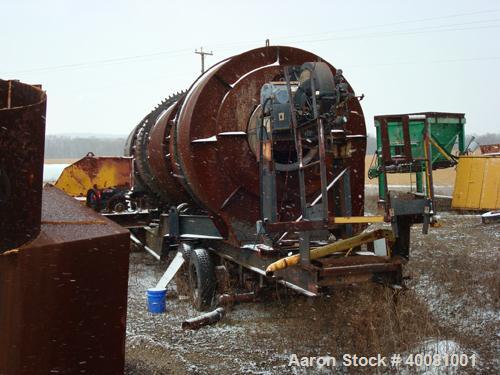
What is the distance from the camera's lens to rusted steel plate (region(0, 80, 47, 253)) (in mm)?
2508

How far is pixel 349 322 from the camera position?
211 inches

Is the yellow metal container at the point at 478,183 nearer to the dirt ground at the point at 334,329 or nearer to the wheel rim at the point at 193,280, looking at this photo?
the dirt ground at the point at 334,329

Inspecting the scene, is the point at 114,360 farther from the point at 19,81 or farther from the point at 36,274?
the point at 19,81

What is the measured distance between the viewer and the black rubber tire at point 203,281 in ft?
21.6

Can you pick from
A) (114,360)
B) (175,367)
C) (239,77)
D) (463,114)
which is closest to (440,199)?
(463,114)

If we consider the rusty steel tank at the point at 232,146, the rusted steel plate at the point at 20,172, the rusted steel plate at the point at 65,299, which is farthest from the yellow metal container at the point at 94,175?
the rusted steel plate at the point at 20,172

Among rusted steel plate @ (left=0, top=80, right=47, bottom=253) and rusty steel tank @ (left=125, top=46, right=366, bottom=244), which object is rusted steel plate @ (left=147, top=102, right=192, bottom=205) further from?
rusted steel plate @ (left=0, top=80, right=47, bottom=253)

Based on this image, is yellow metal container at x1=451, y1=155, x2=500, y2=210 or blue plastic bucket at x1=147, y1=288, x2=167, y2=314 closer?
blue plastic bucket at x1=147, y1=288, x2=167, y2=314

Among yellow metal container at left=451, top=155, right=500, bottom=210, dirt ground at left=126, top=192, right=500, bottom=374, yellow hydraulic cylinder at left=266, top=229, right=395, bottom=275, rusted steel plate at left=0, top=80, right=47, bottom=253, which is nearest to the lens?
rusted steel plate at left=0, top=80, right=47, bottom=253

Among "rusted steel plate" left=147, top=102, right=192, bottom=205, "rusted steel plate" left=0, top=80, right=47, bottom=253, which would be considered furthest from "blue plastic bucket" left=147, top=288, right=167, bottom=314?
"rusted steel plate" left=0, top=80, right=47, bottom=253

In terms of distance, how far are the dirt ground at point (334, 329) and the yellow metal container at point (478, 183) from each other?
9103 mm

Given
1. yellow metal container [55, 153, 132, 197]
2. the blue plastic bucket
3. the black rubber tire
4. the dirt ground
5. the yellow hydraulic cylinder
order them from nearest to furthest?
the dirt ground
the yellow hydraulic cylinder
the blue plastic bucket
the black rubber tire
yellow metal container [55, 153, 132, 197]

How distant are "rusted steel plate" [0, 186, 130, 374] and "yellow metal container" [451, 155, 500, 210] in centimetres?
1466

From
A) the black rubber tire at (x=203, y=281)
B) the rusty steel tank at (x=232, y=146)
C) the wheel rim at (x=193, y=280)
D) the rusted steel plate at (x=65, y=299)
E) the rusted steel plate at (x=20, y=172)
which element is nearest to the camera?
the rusted steel plate at (x=20, y=172)
